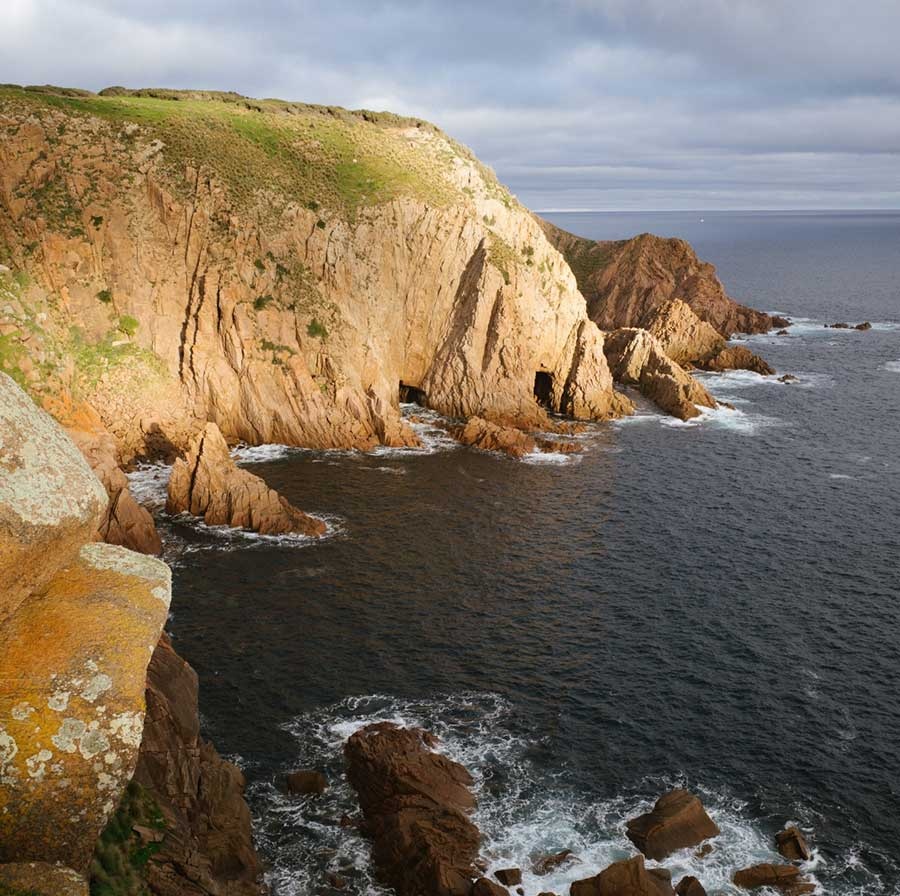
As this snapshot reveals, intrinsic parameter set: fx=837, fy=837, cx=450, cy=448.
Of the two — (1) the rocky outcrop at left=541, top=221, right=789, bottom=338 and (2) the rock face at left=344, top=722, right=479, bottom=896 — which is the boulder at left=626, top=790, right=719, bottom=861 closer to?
(2) the rock face at left=344, top=722, right=479, bottom=896

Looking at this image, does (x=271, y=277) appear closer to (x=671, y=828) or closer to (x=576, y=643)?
(x=576, y=643)

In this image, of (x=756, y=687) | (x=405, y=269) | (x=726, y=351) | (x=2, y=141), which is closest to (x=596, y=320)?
(x=726, y=351)

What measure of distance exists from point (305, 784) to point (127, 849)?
14.9m

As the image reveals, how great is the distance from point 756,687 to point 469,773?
16.8 metres

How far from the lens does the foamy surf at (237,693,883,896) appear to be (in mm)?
32188

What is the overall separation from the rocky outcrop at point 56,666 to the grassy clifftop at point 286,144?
2944 inches

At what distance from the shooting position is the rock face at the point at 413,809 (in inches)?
1234

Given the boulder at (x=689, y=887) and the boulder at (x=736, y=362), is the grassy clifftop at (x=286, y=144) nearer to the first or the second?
the boulder at (x=736, y=362)

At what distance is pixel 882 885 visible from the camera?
1248 inches

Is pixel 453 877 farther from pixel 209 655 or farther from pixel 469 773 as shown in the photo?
pixel 209 655

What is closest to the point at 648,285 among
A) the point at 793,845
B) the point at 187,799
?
the point at 793,845

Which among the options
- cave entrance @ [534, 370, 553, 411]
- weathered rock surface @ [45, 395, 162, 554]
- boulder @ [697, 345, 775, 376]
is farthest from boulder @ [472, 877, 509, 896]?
boulder @ [697, 345, 775, 376]

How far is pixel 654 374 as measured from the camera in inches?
4350

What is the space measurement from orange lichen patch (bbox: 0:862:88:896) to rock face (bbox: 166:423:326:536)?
45022 mm
